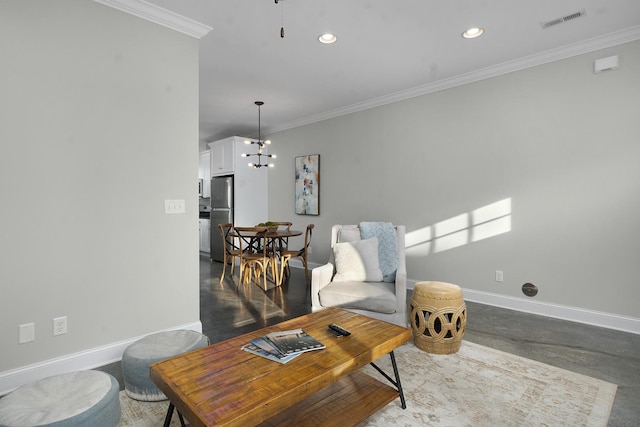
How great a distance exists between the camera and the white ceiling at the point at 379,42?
104 inches

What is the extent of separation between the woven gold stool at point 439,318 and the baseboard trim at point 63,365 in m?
2.23

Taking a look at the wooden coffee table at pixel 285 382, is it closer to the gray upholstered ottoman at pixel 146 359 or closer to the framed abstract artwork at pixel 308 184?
the gray upholstered ottoman at pixel 146 359

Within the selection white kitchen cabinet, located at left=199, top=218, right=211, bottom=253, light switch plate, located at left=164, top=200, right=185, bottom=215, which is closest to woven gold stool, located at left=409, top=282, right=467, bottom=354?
light switch plate, located at left=164, top=200, right=185, bottom=215

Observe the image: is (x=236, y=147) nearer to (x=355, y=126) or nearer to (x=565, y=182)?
(x=355, y=126)

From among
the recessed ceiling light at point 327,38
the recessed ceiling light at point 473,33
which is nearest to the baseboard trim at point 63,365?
the recessed ceiling light at point 327,38

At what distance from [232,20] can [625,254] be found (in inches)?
159

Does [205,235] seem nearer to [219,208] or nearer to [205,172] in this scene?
[219,208]

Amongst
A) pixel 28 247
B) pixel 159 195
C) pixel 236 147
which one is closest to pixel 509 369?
pixel 159 195

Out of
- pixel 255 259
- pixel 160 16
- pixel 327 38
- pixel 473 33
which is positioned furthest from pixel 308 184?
pixel 160 16

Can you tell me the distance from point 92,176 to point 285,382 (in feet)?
6.66

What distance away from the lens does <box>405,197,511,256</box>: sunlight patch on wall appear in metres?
3.74

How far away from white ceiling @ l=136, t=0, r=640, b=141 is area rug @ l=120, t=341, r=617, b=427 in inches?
107

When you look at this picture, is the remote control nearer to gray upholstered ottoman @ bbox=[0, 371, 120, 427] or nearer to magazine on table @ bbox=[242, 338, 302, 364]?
magazine on table @ bbox=[242, 338, 302, 364]

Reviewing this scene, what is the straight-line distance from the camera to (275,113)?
18.3ft
